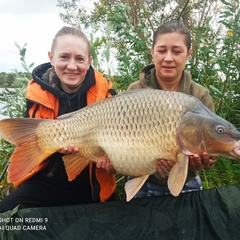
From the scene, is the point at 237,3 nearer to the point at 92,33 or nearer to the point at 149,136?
the point at 92,33

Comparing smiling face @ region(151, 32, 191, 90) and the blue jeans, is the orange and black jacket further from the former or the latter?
smiling face @ region(151, 32, 191, 90)

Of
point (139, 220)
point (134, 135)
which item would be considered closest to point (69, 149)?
point (134, 135)

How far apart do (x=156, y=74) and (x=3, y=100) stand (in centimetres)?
118

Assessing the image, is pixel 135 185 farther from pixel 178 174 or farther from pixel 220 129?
pixel 220 129

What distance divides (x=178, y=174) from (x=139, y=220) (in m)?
0.33

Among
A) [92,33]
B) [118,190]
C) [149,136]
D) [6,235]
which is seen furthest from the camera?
[92,33]

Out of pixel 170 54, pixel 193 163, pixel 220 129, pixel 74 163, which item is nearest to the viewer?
pixel 220 129

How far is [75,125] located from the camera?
4.79 ft

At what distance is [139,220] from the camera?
1550mm

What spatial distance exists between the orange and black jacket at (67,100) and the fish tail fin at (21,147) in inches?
9.5

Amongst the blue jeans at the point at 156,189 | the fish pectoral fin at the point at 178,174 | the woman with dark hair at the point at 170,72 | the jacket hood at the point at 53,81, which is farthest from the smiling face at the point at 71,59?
the fish pectoral fin at the point at 178,174

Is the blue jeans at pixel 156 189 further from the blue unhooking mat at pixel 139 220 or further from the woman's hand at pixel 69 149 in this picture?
the woman's hand at pixel 69 149

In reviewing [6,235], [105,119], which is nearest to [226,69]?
[105,119]

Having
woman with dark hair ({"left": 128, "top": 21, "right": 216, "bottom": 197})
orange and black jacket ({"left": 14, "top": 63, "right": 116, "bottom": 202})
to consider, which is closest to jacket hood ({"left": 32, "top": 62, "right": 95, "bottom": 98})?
orange and black jacket ({"left": 14, "top": 63, "right": 116, "bottom": 202})
